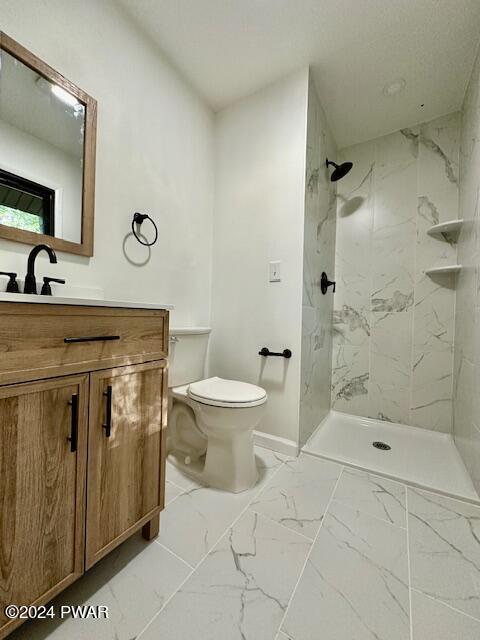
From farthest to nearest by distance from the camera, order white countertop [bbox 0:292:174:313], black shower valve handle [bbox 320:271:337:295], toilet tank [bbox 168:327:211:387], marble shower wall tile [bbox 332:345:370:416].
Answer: marble shower wall tile [bbox 332:345:370:416]
black shower valve handle [bbox 320:271:337:295]
toilet tank [bbox 168:327:211:387]
white countertop [bbox 0:292:174:313]

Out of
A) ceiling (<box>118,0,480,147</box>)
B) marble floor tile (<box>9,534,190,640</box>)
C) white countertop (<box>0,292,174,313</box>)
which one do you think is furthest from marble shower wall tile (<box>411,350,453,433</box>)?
white countertop (<box>0,292,174,313</box>)

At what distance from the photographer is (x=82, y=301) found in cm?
69

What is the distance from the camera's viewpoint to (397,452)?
1640 millimetres

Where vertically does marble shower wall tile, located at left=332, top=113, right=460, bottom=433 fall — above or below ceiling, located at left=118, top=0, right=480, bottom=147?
below

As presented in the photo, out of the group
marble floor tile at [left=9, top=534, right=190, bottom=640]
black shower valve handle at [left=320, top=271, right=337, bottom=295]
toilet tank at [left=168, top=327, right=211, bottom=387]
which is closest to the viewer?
marble floor tile at [left=9, top=534, right=190, bottom=640]

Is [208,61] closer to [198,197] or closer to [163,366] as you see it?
[198,197]

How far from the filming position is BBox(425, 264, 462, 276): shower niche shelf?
1.74 metres

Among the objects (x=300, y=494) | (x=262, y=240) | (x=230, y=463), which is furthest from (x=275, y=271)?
(x=300, y=494)

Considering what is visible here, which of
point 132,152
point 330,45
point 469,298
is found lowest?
point 469,298

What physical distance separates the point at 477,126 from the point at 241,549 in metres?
2.27

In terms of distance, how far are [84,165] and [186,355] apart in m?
1.03

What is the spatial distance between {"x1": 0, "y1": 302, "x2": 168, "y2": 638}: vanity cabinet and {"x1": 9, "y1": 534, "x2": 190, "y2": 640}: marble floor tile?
4.5 inches

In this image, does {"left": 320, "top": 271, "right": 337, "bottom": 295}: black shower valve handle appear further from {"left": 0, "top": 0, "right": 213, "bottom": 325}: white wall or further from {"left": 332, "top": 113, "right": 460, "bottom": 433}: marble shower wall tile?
{"left": 0, "top": 0, "right": 213, "bottom": 325}: white wall

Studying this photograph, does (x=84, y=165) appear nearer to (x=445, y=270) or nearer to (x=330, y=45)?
(x=330, y=45)
